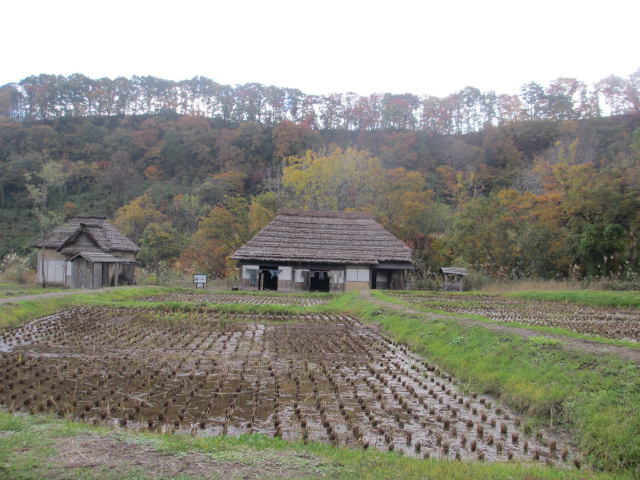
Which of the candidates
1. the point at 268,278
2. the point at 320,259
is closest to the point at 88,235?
the point at 268,278

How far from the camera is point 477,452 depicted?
157 inches

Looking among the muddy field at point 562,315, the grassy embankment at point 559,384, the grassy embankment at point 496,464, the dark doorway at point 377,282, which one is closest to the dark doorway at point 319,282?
the dark doorway at point 377,282

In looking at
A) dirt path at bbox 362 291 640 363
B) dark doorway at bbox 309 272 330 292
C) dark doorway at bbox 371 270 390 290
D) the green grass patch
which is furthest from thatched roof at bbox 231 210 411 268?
dirt path at bbox 362 291 640 363

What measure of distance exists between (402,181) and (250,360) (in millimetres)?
29236

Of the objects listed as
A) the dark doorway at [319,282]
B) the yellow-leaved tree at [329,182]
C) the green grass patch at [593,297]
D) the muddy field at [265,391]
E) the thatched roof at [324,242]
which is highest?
the yellow-leaved tree at [329,182]

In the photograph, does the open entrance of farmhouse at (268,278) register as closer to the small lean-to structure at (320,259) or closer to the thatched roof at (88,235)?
the small lean-to structure at (320,259)

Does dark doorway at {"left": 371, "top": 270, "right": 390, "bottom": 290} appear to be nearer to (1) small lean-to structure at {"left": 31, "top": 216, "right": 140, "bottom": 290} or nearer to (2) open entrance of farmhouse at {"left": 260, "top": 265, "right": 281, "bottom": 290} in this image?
(2) open entrance of farmhouse at {"left": 260, "top": 265, "right": 281, "bottom": 290}

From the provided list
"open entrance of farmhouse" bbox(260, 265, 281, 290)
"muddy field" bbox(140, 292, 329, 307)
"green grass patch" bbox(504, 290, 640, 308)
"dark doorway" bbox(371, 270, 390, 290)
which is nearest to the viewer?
"green grass patch" bbox(504, 290, 640, 308)

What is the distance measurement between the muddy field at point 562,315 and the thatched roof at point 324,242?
7.79 metres

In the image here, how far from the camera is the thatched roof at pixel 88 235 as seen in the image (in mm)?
23859

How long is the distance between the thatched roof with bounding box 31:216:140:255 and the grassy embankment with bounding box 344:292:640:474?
21.9 metres

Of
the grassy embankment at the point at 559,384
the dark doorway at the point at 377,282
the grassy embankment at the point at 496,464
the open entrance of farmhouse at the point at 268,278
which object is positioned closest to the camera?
the grassy embankment at the point at 496,464

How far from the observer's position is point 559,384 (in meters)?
5.26

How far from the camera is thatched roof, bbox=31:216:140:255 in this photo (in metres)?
23.9
